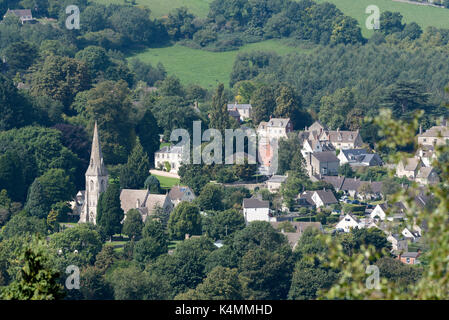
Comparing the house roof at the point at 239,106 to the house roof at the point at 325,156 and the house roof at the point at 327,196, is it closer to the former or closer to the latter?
the house roof at the point at 325,156

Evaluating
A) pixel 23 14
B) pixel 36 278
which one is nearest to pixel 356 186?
pixel 36 278

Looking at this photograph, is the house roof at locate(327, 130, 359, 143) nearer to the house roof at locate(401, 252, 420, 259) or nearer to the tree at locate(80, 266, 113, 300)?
the house roof at locate(401, 252, 420, 259)

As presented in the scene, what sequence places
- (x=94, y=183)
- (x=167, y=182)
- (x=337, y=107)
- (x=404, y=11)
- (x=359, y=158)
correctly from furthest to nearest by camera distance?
(x=404, y=11) → (x=337, y=107) → (x=359, y=158) → (x=167, y=182) → (x=94, y=183)

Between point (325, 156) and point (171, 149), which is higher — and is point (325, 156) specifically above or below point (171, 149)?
below

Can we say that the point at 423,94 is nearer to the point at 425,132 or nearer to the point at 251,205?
the point at 425,132

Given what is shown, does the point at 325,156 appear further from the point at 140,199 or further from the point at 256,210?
the point at 140,199
